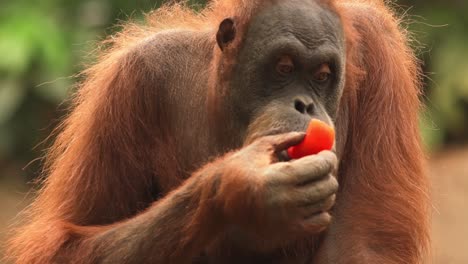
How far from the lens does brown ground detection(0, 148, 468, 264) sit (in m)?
10.5

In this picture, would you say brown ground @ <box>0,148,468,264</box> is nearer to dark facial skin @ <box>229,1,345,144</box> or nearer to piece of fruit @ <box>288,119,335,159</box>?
dark facial skin @ <box>229,1,345,144</box>

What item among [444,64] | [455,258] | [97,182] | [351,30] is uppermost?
[351,30]

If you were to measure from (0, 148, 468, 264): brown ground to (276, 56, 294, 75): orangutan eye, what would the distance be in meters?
5.33

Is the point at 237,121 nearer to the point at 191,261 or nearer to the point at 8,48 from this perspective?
the point at 191,261

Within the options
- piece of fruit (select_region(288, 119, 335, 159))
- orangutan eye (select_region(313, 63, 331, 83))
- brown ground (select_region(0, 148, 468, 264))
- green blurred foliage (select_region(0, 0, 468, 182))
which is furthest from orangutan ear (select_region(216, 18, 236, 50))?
brown ground (select_region(0, 148, 468, 264))

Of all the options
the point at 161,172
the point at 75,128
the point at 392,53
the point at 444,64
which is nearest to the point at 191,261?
the point at 161,172

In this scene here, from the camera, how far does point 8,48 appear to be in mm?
9906

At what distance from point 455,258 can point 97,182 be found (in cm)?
555

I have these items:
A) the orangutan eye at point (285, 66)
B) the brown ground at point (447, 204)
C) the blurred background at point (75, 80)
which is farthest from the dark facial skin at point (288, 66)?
the brown ground at point (447, 204)

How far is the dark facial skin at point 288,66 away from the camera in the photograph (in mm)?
5012

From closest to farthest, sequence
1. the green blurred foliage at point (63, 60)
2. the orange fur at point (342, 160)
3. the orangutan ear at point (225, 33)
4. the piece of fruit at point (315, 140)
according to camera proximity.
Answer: the piece of fruit at point (315, 140) < the orangutan ear at point (225, 33) < the orange fur at point (342, 160) < the green blurred foliage at point (63, 60)

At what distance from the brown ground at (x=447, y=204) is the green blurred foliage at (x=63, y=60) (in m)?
0.20

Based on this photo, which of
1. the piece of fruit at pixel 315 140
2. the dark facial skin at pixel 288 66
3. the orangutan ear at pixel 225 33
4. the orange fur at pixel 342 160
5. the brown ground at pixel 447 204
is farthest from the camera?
the brown ground at pixel 447 204

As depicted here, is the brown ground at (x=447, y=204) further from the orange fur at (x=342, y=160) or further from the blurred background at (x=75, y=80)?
the orange fur at (x=342, y=160)
